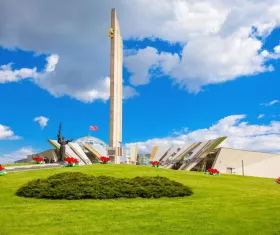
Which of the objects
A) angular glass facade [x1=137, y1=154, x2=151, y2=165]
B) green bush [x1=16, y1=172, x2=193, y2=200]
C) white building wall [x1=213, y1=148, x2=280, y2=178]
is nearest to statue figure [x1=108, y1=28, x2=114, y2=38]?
white building wall [x1=213, y1=148, x2=280, y2=178]

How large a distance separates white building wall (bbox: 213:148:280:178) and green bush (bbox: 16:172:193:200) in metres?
23.2

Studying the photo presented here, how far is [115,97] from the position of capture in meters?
34.1

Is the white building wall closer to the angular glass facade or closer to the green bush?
the angular glass facade

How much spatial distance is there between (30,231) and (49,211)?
1.52 meters

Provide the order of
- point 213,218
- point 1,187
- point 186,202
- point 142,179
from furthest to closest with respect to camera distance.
A: point 1,187
point 142,179
point 186,202
point 213,218

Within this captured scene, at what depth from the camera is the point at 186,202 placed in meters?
10.1

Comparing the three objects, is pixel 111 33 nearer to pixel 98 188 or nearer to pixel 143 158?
pixel 143 158

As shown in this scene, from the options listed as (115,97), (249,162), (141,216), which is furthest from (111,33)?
(141,216)

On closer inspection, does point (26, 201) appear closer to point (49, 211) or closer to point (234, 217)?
point (49, 211)

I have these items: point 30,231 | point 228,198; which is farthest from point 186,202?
point 30,231

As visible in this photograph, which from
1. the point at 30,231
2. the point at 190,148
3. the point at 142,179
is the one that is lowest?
the point at 30,231

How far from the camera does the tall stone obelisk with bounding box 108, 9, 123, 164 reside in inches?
1307

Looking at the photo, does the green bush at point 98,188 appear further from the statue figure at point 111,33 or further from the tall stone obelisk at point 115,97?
the statue figure at point 111,33

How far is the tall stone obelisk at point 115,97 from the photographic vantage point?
109 feet
